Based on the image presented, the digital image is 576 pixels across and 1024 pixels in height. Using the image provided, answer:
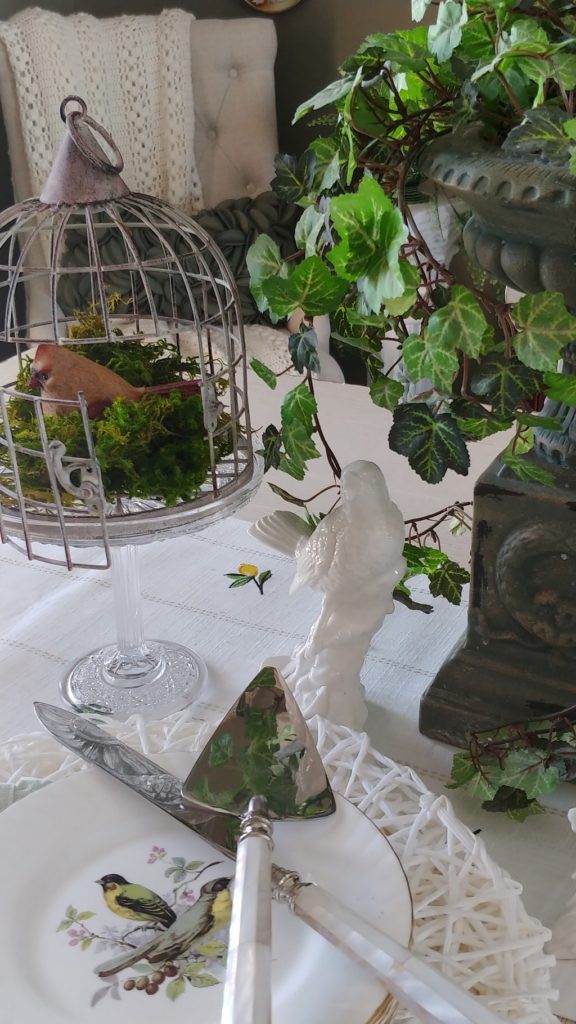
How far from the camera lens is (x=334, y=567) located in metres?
0.66

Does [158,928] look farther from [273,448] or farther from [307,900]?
[273,448]

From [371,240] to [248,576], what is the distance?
0.43m

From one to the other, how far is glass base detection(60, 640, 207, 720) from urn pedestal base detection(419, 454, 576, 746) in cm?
18

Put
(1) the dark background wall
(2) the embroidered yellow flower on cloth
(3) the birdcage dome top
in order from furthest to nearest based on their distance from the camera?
(1) the dark background wall < (2) the embroidered yellow flower on cloth < (3) the birdcage dome top

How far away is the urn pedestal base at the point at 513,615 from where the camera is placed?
2.02 ft

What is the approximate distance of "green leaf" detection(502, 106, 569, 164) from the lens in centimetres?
47

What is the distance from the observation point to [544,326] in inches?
20.0

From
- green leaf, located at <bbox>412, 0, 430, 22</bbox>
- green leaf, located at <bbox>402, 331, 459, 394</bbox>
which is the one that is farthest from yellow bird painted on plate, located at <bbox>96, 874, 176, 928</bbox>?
green leaf, located at <bbox>412, 0, 430, 22</bbox>

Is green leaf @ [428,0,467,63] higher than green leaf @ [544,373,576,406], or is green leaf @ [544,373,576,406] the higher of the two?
green leaf @ [428,0,467,63]

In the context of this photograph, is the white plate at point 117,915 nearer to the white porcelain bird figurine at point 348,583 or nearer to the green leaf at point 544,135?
the white porcelain bird figurine at point 348,583

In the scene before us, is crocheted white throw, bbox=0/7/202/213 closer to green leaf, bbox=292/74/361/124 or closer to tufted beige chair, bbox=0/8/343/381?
tufted beige chair, bbox=0/8/343/381

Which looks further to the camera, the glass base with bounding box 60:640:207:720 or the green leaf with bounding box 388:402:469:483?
the glass base with bounding box 60:640:207:720

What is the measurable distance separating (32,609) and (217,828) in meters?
0.41

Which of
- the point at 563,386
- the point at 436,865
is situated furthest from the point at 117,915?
the point at 563,386
